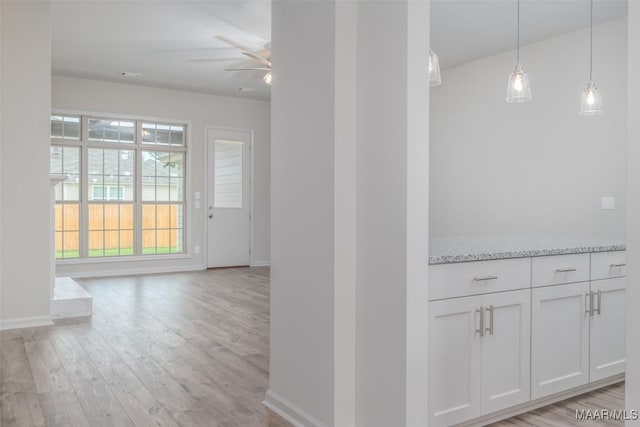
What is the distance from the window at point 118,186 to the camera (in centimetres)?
714

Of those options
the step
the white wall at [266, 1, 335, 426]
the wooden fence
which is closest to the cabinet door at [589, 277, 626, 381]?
the white wall at [266, 1, 335, 426]

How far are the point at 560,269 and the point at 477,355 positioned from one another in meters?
0.75

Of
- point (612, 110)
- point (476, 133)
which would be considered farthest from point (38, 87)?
point (612, 110)

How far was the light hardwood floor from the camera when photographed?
255 centimetres

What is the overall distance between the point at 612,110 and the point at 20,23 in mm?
5236

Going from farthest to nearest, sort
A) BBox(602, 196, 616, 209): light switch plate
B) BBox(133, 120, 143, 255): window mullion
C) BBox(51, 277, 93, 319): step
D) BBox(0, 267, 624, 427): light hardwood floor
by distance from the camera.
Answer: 1. BBox(133, 120, 143, 255): window mullion
2. BBox(51, 277, 93, 319): step
3. BBox(602, 196, 616, 209): light switch plate
4. BBox(0, 267, 624, 427): light hardwood floor

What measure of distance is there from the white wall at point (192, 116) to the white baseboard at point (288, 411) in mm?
5459

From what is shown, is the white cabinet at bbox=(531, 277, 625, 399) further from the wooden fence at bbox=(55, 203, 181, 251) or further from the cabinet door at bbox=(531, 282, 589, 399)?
the wooden fence at bbox=(55, 203, 181, 251)

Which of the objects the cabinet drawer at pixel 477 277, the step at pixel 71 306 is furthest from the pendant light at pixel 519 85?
the step at pixel 71 306

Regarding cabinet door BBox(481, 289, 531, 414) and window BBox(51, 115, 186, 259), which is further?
window BBox(51, 115, 186, 259)

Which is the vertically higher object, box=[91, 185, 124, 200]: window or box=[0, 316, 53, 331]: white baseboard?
box=[91, 185, 124, 200]: window

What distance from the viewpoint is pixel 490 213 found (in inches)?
225

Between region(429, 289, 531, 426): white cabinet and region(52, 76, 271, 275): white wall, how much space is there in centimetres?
624

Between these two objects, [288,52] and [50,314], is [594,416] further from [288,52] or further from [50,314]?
[50,314]
